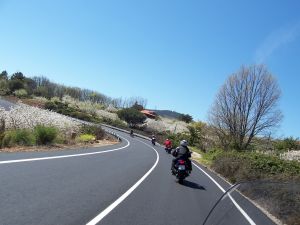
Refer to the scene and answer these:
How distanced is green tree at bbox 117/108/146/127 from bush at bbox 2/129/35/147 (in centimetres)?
8210

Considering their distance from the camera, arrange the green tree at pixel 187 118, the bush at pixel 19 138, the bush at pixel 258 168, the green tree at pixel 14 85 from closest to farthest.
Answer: the bush at pixel 19 138, the bush at pixel 258 168, the green tree at pixel 14 85, the green tree at pixel 187 118

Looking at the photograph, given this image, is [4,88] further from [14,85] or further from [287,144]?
[287,144]

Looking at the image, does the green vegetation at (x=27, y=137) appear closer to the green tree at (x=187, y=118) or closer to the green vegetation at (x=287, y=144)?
the green vegetation at (x=287, y=144)

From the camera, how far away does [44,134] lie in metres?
24.3

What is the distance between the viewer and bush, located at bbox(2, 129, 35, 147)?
20502 millimetres

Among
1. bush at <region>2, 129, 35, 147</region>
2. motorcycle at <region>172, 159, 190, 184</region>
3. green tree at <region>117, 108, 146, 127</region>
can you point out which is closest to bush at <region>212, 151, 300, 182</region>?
motorcycle at <region>172, 159, 190, 184</region>

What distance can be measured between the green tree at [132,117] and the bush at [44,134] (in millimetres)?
80221

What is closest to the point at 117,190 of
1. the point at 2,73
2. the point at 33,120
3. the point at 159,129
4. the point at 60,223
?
the point at 60,223

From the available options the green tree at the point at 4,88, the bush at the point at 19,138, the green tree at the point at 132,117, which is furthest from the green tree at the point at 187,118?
the bush at the point at 19,138

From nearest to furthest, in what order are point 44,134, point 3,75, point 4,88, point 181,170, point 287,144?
point 181,170, point 44,134, point 287,144, point 4,88, point 3,75

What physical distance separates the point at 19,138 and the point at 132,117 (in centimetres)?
8419

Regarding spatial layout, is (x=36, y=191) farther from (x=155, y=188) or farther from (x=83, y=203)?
(x=155, y=188)

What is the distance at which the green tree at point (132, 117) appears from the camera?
10575 centimetres

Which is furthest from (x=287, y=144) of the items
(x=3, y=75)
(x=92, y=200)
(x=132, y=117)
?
(x=3, y=75)
